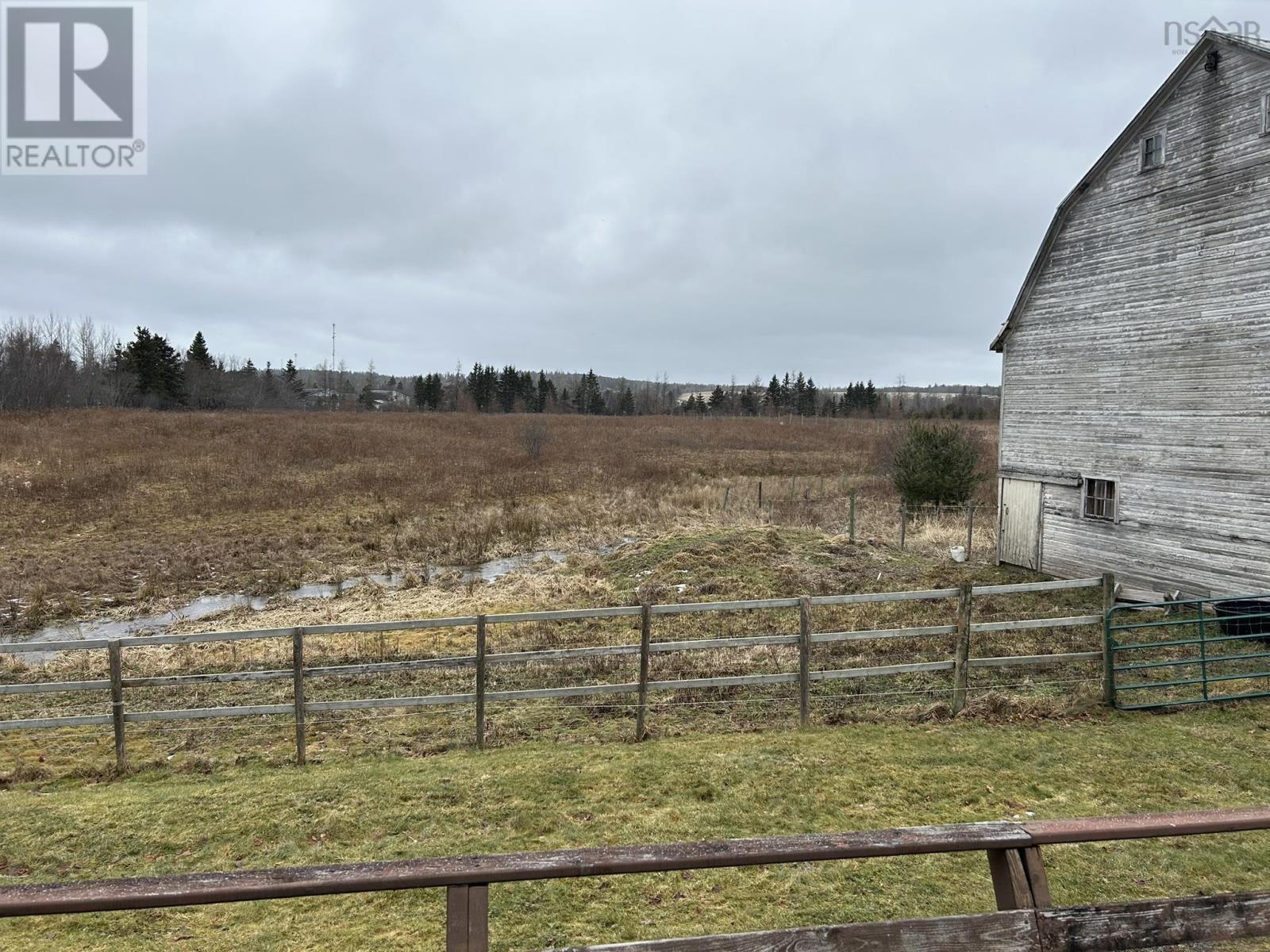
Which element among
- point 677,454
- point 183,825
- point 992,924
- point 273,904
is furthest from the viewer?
point 677,454

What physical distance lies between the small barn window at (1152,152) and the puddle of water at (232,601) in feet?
49.7

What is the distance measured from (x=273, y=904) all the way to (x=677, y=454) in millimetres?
43129

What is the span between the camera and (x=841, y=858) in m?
2.29

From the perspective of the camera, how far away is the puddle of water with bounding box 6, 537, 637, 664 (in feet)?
47.3

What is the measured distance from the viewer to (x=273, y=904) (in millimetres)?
4824

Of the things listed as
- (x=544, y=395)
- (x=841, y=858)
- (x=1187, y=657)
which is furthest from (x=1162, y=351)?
(x=544, y=395)

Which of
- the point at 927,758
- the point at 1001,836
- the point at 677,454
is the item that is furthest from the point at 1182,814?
the point at 677,454

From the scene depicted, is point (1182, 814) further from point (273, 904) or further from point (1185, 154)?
point (1185, 154)

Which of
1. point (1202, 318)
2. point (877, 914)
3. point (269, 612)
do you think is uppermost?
point (1202, 318)

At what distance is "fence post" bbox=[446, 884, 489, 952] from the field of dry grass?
56.4ft

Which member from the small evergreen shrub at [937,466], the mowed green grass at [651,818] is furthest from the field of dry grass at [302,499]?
the mowed green grass at [651,818]

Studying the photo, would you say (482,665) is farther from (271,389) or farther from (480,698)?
(271,389)

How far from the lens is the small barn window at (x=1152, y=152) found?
47.1 feet

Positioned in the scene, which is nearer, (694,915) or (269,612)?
(694,915)
